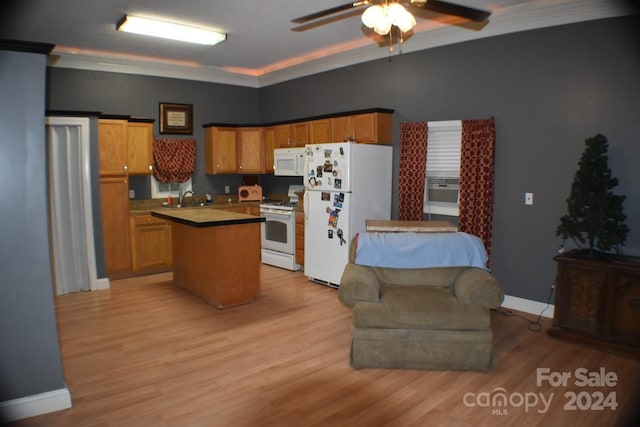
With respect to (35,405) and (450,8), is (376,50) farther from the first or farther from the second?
(35,405)

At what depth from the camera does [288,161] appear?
245 inches

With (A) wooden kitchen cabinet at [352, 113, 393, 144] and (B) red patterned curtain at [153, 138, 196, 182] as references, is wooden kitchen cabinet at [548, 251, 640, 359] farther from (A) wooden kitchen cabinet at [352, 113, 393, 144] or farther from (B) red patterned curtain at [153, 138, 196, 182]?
(B) red patterned curtain at [153, 138, 196, 182]

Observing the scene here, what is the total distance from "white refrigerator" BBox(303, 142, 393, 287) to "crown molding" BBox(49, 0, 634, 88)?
1.33 metres

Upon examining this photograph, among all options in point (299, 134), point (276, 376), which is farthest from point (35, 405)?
point (299, 134)

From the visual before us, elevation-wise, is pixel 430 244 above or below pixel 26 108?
below

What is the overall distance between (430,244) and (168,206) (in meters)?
4.17

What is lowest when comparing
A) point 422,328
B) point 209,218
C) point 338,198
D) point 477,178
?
point 422,328

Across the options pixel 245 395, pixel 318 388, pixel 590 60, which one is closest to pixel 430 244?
pixel 318 388

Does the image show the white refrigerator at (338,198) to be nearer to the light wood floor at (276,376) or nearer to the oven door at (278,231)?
the oven door at (278,231)

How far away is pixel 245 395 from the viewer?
274 centimetres

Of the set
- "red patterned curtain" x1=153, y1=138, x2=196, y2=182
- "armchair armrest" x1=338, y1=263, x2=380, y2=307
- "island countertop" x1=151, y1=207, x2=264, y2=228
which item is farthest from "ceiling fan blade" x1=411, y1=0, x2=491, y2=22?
"red patterned curtain" x1=153, y1=138, x2=196, y2=182

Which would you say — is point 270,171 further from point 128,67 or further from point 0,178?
point 0,178

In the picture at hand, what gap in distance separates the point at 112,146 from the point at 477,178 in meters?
4.40

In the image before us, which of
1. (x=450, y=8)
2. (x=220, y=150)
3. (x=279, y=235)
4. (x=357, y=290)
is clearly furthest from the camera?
(x=220, y=150)
